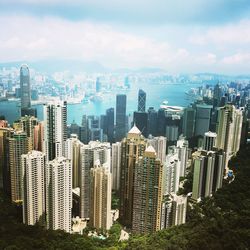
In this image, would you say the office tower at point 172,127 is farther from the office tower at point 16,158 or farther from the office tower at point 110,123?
the office tower at point 16,158

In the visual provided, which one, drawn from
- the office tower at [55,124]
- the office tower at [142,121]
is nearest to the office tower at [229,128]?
the office tower at [142,121]

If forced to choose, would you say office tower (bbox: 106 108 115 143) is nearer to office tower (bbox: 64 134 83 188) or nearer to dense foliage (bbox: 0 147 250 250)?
office tower (bbox: 64 134 83 188)

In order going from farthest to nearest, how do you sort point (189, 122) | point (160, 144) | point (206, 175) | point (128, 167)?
Result: point (189, 122)
point (160, 144)
point (206, 175)
point (128, 167)

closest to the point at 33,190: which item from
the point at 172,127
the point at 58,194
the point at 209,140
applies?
the point at 58,194

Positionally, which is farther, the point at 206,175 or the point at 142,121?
the point at 142,121

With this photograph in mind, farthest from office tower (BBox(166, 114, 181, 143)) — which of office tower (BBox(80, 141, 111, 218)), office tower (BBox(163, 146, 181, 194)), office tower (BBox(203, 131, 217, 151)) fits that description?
office tower (BBox(80, 141, 111, 218))

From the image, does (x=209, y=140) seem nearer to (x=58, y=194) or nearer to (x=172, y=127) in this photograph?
(x=172, y=127)

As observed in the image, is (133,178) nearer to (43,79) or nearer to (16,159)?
(16,159)
